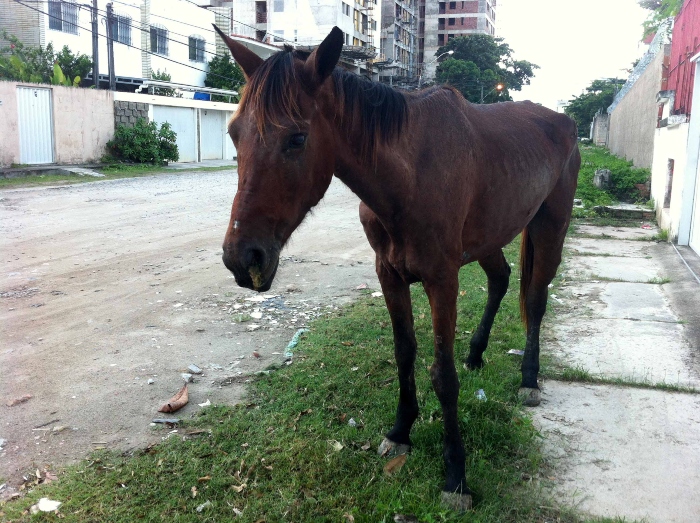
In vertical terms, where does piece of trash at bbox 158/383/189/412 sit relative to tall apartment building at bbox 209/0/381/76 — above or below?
below

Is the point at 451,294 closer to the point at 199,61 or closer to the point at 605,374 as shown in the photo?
the point at 605,374

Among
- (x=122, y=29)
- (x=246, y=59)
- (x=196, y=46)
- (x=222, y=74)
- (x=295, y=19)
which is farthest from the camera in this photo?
(x=295, y=19)

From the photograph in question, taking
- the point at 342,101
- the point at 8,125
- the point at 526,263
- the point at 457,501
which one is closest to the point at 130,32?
the point at 8,125

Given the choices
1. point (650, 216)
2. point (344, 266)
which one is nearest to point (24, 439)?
point (344, 266)

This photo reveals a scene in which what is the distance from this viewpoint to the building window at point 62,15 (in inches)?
1056

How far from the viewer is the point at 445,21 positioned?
252 feet

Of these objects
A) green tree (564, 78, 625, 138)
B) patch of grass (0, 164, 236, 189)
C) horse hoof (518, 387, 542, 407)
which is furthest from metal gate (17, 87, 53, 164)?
green tree (564, 78, 625, 138)

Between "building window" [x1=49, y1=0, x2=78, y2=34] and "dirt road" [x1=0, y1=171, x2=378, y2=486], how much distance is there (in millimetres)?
20515

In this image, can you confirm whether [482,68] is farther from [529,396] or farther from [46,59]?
[529,396]

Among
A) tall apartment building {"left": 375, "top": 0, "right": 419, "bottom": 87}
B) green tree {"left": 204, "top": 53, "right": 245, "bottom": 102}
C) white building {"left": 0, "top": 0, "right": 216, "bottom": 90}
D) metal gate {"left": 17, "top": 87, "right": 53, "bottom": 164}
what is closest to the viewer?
metal gate {"left": 17, "top": 87, "right": 53, "bottom": 164}

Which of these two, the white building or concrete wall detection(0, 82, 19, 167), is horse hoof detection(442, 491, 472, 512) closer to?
concrete wall detection(0, 82, 19, 167)

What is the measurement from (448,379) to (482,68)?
65.5 meters

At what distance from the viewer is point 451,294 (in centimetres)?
290

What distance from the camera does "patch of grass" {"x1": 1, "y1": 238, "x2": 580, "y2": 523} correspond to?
2.66 meters
